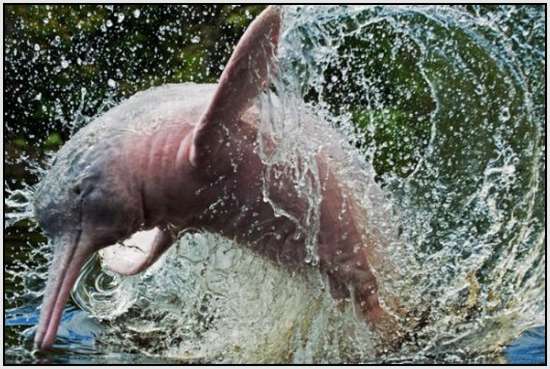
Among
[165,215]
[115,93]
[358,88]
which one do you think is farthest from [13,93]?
[165,215]

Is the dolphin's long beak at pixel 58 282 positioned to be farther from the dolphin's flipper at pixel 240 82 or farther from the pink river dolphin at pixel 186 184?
the dolphin's flipper at pixel 240 82

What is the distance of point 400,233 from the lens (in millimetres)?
4906

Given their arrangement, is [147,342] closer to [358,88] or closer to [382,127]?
[382,127]

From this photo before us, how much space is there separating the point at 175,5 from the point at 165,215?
8.60 m

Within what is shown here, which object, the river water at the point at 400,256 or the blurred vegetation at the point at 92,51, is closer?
the river water at the point at 400,256

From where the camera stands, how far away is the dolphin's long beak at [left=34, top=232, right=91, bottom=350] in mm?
3768

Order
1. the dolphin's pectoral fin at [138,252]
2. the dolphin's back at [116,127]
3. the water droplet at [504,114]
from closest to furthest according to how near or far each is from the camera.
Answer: the dolphin's back at [116,127]
the dolphin's pectoral fin at [138,252]
the water droplet at [504,114]

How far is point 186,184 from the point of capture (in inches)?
156

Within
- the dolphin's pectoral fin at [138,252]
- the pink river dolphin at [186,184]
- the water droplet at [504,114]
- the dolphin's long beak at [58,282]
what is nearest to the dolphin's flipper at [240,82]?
the pink river dolphin at [186,184]

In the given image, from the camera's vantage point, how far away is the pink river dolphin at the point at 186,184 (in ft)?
12.3

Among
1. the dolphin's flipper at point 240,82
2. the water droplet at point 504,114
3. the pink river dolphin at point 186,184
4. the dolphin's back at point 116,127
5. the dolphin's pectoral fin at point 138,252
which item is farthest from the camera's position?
the water droplet at point 504,114

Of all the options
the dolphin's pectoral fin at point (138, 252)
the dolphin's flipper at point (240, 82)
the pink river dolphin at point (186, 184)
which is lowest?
the dolphin's pectoral fin at point (138, 252)

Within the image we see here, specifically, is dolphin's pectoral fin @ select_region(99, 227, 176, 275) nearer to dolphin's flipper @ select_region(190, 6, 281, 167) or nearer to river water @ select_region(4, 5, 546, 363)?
river water @ select_region(4, 5, 546, 363)

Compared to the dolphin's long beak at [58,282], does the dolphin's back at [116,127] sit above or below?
above
